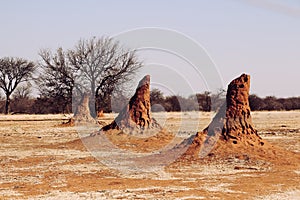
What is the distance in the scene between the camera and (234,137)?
15938 mm

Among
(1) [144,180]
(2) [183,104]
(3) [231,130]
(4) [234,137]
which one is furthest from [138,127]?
(2) [183,104]

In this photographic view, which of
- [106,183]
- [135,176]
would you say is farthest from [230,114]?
[106,183]

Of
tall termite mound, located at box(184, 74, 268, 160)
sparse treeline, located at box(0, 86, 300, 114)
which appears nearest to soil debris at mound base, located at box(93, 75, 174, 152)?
tall termite mound, located at box(184, 74, 268, 160)

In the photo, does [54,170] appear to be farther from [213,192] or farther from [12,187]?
[213,192]

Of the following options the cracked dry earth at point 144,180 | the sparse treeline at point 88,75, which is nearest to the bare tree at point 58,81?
the sparse treeline at point 88,75

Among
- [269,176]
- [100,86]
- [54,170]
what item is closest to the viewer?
[269,176]

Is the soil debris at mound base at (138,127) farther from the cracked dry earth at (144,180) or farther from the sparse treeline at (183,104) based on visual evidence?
the sparse treeline at (183,104)

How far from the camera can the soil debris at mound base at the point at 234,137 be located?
49.9 ft

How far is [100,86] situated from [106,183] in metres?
32.1

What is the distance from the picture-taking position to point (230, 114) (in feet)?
53.6

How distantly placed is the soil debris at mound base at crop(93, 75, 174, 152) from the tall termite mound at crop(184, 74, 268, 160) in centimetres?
426

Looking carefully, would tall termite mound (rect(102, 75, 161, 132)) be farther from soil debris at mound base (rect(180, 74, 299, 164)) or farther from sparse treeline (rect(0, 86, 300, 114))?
sparse treeline (rect(0, 86, 300, 114))

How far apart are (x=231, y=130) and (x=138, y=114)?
6.26m

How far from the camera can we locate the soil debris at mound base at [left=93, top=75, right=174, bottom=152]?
2066cm
